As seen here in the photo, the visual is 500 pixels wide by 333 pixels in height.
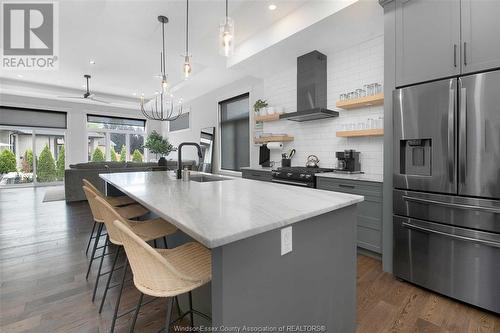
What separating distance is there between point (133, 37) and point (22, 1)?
4.52ft

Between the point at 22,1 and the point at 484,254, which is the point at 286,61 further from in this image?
the point at 22,1

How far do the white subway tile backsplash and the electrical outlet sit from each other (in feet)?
8.41

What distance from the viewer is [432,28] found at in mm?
2008

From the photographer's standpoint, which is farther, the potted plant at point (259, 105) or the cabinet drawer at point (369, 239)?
the potted plant at point (259, 105)

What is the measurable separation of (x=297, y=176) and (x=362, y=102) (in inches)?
49.6

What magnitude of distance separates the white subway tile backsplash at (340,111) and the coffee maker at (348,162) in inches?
4.0

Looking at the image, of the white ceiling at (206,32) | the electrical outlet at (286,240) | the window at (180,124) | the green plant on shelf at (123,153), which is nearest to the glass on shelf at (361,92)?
the white ceiling at (206,32)

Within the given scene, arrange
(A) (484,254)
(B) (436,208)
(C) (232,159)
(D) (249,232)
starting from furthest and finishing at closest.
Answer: (C) (232,159)
(B) (436,208)
(A) (484,254)
(D) (249,232)

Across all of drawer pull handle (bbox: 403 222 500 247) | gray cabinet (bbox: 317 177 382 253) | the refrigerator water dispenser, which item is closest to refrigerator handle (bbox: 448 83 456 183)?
the refrigerator water dispenser

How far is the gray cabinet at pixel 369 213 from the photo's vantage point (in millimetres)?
2544

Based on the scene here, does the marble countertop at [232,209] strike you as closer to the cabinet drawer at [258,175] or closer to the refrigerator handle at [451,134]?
the refrigerator handle at [451,134]

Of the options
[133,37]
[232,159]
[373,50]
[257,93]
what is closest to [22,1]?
[133,37]

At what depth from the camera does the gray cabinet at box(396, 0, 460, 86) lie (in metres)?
1.90

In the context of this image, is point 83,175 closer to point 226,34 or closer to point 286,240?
point 226,34
